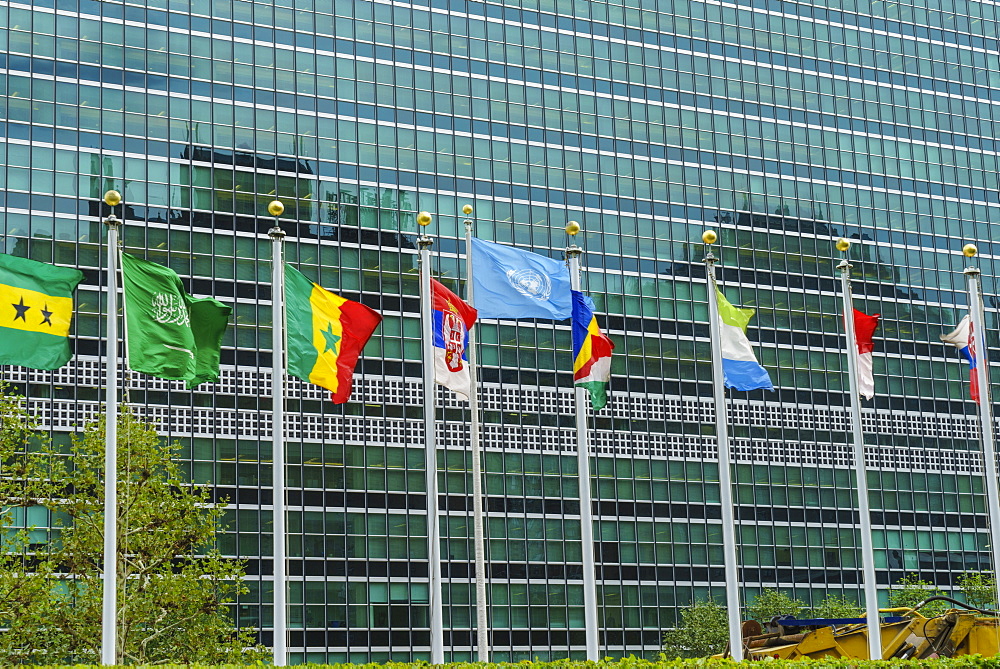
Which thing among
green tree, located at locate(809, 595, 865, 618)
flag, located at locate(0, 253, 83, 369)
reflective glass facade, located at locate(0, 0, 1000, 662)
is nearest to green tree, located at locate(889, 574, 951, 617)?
reflective glass facade, located at locate(0, 0, 1000, 662)

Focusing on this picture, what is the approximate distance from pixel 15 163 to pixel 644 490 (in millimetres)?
39790

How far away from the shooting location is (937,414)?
9431cm

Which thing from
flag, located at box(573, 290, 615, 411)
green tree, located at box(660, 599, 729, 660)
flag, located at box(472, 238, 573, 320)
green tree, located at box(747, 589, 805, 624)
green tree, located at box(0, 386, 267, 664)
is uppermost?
flag, located at box(472, 238, 573, 320)

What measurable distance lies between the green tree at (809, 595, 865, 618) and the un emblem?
4649 cm

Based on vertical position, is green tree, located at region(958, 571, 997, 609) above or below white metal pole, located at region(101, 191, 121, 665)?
below

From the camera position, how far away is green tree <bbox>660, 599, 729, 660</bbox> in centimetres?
7788

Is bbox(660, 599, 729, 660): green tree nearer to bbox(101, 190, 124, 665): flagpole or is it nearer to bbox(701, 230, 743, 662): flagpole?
bbox(701, 230, 743, 662): flagpole

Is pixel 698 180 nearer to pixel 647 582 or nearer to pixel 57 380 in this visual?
pixel 647 582

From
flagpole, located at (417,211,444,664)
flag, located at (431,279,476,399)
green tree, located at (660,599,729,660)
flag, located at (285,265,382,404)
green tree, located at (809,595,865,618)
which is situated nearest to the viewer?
flag, located at (285,265,382,404)

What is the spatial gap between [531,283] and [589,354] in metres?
2.50

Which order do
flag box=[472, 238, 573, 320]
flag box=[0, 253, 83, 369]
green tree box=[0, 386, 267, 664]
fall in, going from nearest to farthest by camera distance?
flag box=[0, 253, 83, 369] < flag box=[472, 238, 573, 320] < green tree box=[0, 386, 267, 664]

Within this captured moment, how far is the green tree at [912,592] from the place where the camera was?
8162 centimetres

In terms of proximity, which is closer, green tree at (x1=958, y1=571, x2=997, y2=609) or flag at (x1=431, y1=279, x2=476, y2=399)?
flag at (x1=431, y1=279, x2=476, y2=399)

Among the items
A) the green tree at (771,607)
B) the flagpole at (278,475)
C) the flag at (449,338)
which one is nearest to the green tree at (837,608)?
the green tree at (771,607)
